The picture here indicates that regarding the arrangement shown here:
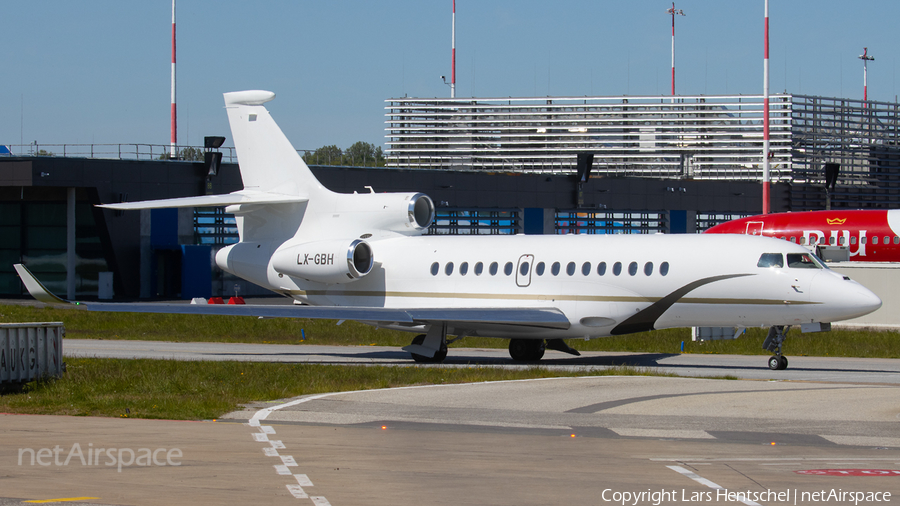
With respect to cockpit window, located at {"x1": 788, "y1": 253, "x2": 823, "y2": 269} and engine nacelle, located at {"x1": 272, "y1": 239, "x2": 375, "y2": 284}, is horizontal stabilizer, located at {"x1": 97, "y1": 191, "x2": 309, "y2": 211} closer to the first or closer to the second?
engine nacelle, located at {"x1": 272, "y1": 239, "x2": 375, "y2": 284}

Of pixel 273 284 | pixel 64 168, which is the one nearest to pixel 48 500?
pixel 273 284

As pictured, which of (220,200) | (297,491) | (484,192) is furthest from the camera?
(484,192)

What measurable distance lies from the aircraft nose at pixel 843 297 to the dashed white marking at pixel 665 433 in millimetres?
9399

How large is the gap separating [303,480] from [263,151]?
63.5 ft

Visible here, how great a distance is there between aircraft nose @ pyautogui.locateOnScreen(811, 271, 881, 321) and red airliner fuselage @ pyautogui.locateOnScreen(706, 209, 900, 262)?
23.4m

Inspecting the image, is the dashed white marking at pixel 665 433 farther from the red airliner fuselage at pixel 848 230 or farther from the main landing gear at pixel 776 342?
the red airliner fuselage at pixel 848 230

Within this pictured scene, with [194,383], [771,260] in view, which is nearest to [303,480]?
[194,383]

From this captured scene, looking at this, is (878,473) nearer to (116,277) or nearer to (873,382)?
(873,382)

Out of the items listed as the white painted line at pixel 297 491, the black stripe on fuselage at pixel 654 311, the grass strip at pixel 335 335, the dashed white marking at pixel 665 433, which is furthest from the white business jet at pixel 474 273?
the white painted line at pixel 297 491

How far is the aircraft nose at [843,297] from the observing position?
70.8 ft

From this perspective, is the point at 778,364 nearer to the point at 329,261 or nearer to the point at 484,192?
the point at 329,261

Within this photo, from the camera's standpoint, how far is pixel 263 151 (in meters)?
28.7

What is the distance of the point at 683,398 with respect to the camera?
55.1 feet

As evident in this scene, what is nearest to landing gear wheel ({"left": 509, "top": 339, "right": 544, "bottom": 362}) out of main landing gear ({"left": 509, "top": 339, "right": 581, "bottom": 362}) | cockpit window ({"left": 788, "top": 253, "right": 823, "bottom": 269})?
main landing gear ({"left": 509, "top": 339, "right": 581, "bottom": 362})
